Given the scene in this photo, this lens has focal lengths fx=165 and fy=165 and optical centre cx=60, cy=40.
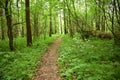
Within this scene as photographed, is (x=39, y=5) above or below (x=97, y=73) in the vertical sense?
above

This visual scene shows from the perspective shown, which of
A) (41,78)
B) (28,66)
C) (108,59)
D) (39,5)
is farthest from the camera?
(39,5)

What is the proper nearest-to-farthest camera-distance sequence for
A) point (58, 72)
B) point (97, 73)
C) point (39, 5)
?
point (97, 73), point (58, 72), point (39, 5)

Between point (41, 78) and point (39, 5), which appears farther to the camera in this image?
point (39, 5)

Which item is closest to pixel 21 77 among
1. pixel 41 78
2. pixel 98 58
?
pixel 41 78

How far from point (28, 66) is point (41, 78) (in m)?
1.81

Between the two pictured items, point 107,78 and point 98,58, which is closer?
point 107,78

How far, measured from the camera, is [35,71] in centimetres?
981

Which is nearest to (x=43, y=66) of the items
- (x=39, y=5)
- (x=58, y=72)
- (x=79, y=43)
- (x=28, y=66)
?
(x=28, y=66)

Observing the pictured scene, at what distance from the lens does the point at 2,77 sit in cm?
888

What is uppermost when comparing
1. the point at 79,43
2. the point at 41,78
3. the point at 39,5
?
the point at 39,5

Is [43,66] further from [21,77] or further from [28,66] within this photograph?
[21,77]

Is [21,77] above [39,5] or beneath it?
beneath

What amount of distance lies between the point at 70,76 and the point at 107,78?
190 cm

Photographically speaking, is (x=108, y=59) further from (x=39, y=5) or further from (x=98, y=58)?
(x=39, y=5)
